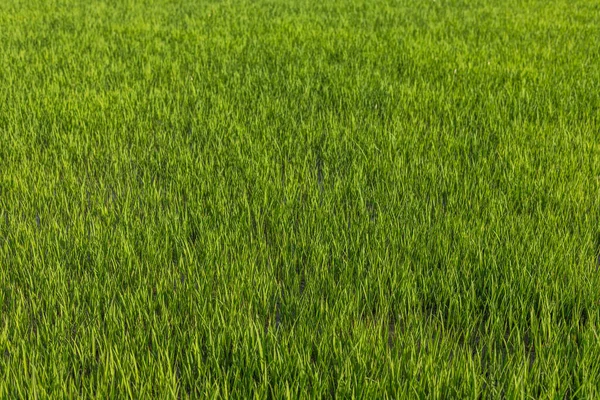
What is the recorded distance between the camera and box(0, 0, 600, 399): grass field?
140cm

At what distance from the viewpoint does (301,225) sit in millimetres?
2145

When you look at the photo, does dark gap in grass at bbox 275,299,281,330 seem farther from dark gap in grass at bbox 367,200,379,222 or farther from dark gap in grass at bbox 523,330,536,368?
dark gap in grass at bbox 523,330,536,368

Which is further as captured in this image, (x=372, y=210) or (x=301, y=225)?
(x=372, y=210)

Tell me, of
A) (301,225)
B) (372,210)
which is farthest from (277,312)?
(372,210)

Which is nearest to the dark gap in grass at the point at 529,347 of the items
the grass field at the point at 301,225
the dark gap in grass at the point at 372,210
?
the grass field at the point at 301,225

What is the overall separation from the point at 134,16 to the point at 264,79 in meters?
3.38

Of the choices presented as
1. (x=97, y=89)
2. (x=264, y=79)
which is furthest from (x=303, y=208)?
(x=97, y=89)

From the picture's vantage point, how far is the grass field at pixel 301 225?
4.58 ft

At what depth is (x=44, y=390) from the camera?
4.22 ft

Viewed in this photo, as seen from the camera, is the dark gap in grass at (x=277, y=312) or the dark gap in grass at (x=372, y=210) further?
the dark gap in grass at (x=372, y=210)

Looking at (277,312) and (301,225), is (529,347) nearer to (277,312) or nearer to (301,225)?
(277,312)

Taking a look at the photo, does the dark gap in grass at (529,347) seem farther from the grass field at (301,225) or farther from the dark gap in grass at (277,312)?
the dark gap in grass at (277,312)

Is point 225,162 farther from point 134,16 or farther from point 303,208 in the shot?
point 134,16

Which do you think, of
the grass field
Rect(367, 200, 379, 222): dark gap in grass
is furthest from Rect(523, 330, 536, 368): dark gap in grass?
Rect(367, 200, 379, 222): dark gap in grass
